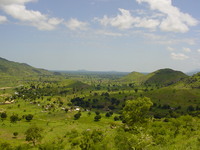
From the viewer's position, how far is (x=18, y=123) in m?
152

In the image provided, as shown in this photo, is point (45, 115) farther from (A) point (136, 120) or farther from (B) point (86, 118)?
(A) point (136, 120)

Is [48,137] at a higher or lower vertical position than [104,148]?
lower

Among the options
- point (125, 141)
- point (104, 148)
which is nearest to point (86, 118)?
point (104, 148)

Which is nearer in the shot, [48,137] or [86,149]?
[86,149]

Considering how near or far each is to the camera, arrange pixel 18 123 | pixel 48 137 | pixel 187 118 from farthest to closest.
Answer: pixel 18 123 < pixel 48 137 < pixel 187 118

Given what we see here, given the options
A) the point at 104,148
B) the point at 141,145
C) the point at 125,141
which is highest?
the point at 141,145

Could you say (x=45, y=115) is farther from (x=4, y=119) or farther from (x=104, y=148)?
(x=104, y=148)

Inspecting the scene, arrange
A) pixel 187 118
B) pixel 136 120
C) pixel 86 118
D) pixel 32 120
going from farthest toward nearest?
pixel 86 118
pixel 32 120
pixel 187 118
pixel 136 120

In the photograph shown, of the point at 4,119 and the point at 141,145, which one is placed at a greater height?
the point at 141,145

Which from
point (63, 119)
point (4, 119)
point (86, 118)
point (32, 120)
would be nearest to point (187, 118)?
point (86, 118)

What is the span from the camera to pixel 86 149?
241 ft

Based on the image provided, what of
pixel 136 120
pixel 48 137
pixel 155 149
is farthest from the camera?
pixel 48 137

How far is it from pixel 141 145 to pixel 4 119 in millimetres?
160111

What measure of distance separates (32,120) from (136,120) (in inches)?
5005
